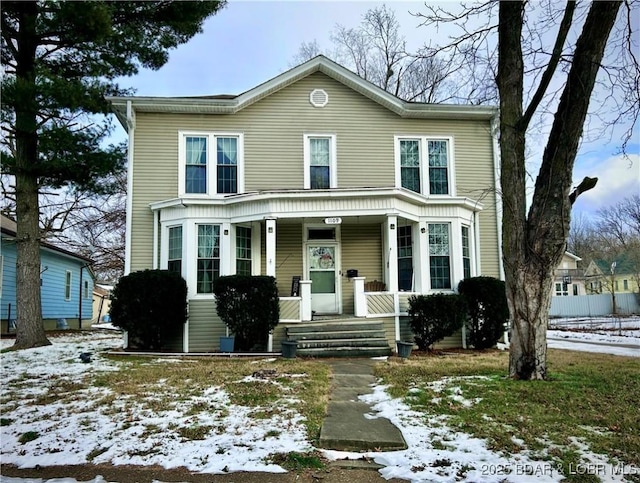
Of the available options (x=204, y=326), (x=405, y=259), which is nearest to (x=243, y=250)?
(x=204, y=326)

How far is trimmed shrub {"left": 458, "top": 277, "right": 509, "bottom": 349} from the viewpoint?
11.1 meters

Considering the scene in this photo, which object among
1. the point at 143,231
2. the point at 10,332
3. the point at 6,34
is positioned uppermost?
the point at 6,34

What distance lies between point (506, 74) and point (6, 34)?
11.6 metres

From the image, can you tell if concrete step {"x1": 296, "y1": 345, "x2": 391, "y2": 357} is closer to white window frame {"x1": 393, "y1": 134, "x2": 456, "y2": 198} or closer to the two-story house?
the two-story house

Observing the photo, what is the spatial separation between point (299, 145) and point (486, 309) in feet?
20.8

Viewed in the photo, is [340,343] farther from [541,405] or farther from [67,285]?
[67,285]

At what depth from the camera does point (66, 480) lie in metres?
3.56

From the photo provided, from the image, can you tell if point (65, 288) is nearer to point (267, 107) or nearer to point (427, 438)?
point (267, 107)

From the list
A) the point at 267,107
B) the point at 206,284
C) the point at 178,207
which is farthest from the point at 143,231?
the point at 267,107

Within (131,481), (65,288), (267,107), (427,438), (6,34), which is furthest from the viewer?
(65,288)

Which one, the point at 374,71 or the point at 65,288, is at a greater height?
the point at 374,71

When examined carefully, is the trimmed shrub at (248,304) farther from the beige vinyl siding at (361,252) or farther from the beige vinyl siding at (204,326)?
the beige vinyl siding at (361,252)

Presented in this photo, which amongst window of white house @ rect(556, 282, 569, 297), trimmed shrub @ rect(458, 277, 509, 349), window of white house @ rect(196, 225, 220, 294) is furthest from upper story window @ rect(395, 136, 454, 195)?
window of white house @ rect(556, 282, 569, 297)

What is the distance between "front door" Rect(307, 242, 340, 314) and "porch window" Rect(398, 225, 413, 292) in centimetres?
167
